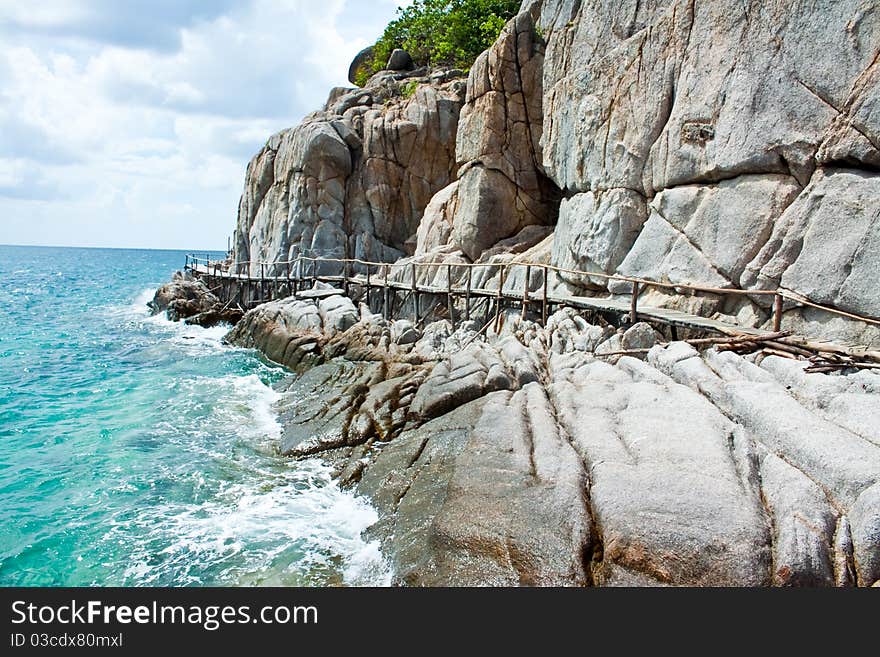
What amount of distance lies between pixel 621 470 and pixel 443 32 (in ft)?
126

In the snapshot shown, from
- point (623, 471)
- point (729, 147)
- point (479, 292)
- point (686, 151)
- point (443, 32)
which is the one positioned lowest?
point (623, 471)

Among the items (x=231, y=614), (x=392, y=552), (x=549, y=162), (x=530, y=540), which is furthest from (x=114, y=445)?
(x=549, y=162)

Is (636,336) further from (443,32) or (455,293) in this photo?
(443,32)

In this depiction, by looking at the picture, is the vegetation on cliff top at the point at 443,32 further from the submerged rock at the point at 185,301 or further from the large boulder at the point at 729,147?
the submerged rock at the point at 185,301

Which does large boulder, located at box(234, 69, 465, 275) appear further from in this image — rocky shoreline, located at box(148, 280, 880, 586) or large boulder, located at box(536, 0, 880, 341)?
rocky shoreline, located at box(148, 280, 880, 586)

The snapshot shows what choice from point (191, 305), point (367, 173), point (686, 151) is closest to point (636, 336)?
point (686, 151)

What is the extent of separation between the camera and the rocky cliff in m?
11.6

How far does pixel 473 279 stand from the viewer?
2311 cm

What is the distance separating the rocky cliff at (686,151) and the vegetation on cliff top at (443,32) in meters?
8.45

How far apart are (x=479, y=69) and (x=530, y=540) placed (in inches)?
1005

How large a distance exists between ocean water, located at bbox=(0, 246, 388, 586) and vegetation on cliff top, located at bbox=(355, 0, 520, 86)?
24.8m

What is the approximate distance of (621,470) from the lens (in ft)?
23.5

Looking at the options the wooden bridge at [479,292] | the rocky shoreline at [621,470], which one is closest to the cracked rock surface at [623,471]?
the rocky shoreline at [621,470]

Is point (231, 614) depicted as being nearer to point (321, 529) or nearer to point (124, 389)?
point (321, 529)
